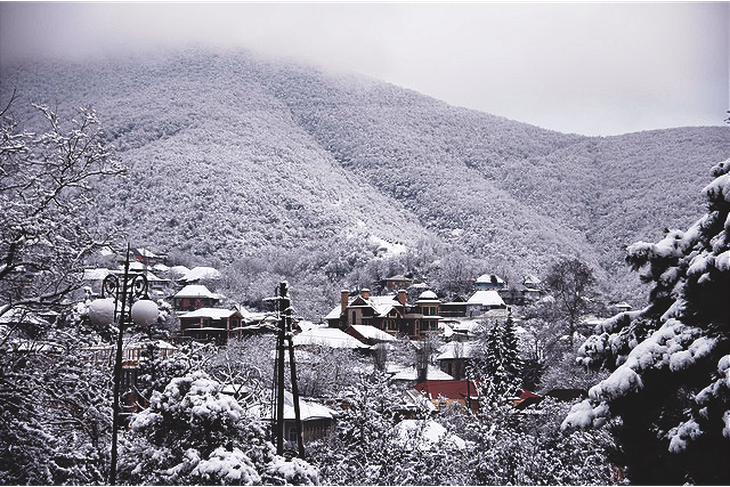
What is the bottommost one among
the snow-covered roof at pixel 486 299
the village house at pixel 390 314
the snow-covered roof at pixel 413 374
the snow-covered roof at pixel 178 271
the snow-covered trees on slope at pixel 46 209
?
the snow-covered roof at pixel 413 374

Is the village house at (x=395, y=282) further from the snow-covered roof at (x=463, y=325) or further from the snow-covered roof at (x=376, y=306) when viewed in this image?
the snow-covered roof at (x=376, y=306)

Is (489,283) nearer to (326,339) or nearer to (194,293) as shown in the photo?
(194,293)

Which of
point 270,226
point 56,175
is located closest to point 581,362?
point 56,175

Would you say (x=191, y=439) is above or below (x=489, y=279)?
below

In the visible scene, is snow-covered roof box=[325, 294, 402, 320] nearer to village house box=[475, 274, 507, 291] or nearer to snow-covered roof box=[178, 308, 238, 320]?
snow-covered roof box=[178, 308, 238, 320]

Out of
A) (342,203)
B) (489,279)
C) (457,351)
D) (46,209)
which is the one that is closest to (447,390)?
(457,351)

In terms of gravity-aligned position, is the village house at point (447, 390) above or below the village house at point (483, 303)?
below

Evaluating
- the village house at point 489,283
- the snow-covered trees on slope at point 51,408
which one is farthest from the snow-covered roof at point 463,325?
the snow-covered trees on slope at point 51,408
